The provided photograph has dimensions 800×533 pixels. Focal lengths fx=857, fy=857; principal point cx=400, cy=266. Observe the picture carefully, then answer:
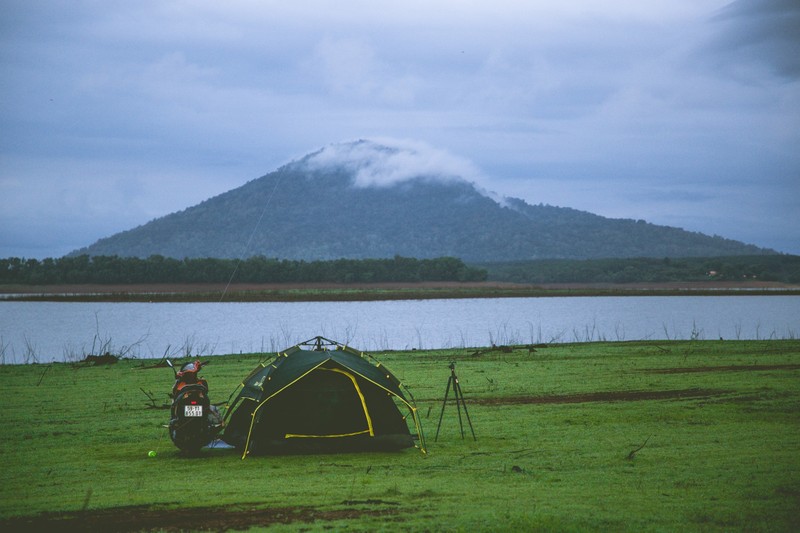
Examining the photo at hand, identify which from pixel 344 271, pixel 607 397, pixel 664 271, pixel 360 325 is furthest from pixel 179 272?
pixel 607 397

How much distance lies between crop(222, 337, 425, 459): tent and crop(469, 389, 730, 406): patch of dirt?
5.91 m

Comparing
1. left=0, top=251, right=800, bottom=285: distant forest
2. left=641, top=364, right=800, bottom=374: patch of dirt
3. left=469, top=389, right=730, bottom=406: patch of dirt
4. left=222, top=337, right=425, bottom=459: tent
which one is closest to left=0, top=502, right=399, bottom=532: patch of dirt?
left=222, top=337, right=425, bottom=459: tent

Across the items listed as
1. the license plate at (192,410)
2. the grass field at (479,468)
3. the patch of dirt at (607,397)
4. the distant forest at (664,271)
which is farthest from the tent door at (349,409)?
the distant forest at (664,271)

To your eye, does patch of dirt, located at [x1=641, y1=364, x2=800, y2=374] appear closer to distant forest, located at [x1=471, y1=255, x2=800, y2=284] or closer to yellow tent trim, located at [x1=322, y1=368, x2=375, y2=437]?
yellow tent trim, located at [x1=322, y1=368, x2=375, y2=437]

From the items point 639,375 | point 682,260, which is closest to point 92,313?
point 639,375

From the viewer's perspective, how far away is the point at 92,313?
85.3 metres

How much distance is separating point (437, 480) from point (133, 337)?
4758 cm

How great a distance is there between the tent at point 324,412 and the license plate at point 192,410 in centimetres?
91

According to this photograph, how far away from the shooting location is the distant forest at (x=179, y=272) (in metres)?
121

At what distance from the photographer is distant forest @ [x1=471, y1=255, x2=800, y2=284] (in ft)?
490

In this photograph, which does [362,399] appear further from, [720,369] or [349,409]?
[720,369]

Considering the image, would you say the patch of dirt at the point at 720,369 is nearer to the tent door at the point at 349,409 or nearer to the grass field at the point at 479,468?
the grass field at the point at 479,468

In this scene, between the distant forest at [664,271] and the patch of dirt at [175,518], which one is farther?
the distant forest at [664,271]

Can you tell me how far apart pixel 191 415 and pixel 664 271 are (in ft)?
489
